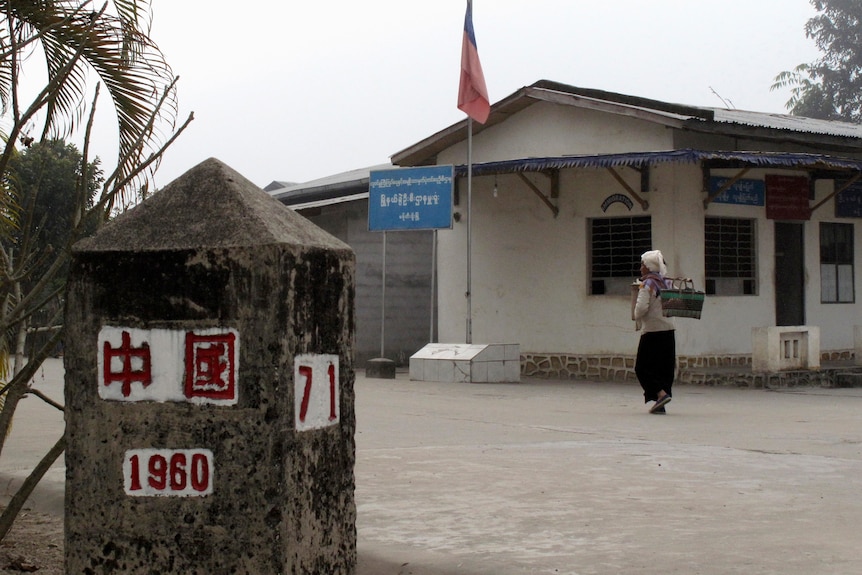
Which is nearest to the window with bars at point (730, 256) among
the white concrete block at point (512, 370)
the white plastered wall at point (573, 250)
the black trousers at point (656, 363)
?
the white plastered wall at point (573, 250)

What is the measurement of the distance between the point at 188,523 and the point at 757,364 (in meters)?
12.7

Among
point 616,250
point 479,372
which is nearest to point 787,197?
point 616,250

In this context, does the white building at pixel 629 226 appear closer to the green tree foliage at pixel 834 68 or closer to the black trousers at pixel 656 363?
the black trousers at pixel 656 363

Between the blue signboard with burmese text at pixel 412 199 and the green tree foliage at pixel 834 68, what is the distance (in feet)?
94.9

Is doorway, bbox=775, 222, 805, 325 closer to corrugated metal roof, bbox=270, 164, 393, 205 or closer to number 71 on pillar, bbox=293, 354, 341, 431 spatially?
corrugated metal roof, bbox=270, 164, 393, 205

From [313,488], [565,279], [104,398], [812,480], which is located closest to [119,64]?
[104,398]

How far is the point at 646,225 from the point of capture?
53.6ft

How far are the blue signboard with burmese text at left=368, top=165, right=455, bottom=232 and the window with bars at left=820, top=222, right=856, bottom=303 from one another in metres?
6.13

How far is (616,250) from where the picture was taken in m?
16.7

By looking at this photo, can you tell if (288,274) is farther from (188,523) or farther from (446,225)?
(446,225)

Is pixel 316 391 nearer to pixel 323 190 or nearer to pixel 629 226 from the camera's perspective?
pixel 629 226

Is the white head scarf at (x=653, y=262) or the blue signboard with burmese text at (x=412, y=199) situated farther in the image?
the blue signboard with burmese text at (x=412, y=199)

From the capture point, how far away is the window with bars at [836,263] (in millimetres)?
17928

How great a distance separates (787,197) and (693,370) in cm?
321
